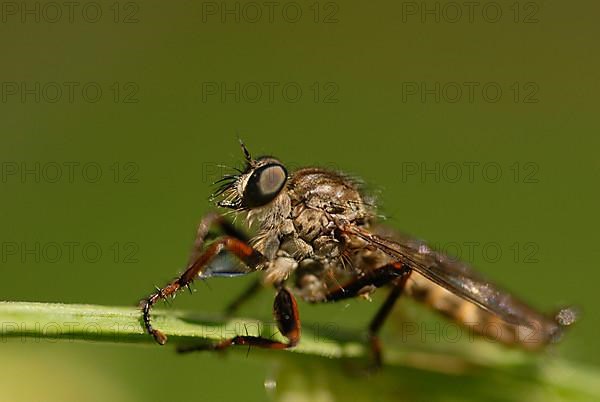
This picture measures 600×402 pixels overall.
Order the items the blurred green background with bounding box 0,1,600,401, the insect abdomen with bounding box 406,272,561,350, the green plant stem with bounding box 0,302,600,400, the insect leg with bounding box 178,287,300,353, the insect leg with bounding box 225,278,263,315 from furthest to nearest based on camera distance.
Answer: the blurred green background with bounding box 0,1,600,401
the insect abdomen with bounding box 406,272,561,350
the insect leg with bounding box 225,278,263,315
the insect leg with bounding box 178,287,300,353
the green plant stem with bounding box 0,302,600,400

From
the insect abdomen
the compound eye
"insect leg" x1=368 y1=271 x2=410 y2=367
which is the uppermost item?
the compound eye

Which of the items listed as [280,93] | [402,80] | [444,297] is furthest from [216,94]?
[444,297]

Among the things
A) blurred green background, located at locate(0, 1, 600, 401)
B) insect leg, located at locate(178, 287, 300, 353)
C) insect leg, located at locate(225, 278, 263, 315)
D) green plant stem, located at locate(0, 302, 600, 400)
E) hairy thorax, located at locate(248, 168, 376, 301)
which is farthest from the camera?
blurred green background, located at locate(0, 1, 600, 401)

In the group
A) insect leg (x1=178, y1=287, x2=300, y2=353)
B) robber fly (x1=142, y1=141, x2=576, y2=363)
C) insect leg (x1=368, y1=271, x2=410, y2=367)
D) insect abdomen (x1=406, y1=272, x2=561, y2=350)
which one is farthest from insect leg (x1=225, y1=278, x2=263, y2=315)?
insect abdomen (x1=406, y1=272, x2=561, y2=350)

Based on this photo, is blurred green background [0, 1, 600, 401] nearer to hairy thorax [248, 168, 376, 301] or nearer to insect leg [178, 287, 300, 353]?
insect leg [178, 287, 300, 353]

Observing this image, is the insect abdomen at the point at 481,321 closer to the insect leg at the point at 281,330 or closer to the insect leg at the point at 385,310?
the insect leg at the point at 385,310

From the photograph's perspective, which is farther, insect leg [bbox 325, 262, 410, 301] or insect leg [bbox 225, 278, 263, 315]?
→ insect leg [bbox 225, 278, 263, 315]

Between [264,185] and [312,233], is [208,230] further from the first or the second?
[312,233]

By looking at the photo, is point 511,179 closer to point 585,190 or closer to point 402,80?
point 585,190
